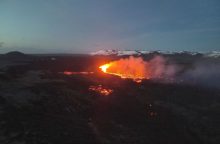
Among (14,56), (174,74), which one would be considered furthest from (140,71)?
(14,56)

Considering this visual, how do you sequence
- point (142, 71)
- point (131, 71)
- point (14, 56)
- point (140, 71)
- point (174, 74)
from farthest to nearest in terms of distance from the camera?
point (14, 56), point (140, 71), point (131, 71), point (142, 71), point (174, 74)

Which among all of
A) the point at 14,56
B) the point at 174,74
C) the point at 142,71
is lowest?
the point at 14,56

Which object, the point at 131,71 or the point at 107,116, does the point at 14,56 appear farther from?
the point at 107,116

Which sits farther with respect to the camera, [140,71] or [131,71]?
[140,71]

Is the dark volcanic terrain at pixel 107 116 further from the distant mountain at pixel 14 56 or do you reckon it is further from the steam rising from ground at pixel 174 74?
the distant mountain at pixel 14 56

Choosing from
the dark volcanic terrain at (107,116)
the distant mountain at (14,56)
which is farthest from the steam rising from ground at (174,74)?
the distant mountain at (14,56)

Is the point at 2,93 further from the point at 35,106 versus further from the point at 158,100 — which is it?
the point at 158,100

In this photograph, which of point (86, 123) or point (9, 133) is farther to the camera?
point (86, 123)

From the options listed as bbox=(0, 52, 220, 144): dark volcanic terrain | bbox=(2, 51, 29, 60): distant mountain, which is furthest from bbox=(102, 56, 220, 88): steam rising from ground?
bbox=(2, 51, 29, 60): distant mountain

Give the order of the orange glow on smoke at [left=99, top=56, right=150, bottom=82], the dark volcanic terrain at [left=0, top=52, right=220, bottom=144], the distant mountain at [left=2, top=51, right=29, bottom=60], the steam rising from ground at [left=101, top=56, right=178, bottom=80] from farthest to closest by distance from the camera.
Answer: the distant mountain at [left=2, top=51, right=29, bottom=60] < the steam rising from ground at [left=101, top=56, right=178, bottom=80] < the orange glow on smoke at [left=99, top=56, right=150, bottom=82] < the dark volcanic terrain at [left=0, top=52, right=220, bottom=144]

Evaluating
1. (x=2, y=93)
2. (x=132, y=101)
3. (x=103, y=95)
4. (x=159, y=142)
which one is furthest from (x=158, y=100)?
(x=2, y=93)

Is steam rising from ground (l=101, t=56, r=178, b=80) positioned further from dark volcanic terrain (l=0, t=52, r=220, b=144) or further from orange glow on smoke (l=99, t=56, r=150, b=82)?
dark volcanic terrain (l=0, t=52, r=220, b=144)
